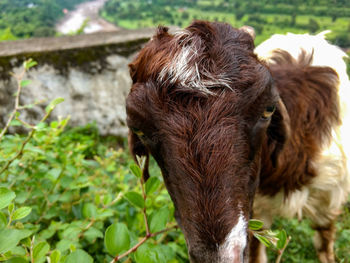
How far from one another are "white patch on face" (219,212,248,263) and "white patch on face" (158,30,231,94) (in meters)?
0.77

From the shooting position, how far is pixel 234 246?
4.85 ft

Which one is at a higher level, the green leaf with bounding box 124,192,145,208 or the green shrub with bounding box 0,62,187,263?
the green leaf with bounding box 124,192,145,208

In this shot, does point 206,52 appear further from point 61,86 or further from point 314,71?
point 61,86

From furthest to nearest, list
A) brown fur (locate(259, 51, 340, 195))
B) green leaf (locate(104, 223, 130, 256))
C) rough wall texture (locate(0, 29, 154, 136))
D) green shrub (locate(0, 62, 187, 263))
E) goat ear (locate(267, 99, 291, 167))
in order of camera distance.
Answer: rough wall texture (locate(0, 29, 154, 136))
brown fur (locate(259, 51, 340, 195))
goat ear (locate(267, 99, 291, 167))
green shrub (locate(0, 62, 187, 263))
green leaf (locate(104, 223, 130, 256))

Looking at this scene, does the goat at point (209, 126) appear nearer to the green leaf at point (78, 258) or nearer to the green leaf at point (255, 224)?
the green leaf at point (255, 224)

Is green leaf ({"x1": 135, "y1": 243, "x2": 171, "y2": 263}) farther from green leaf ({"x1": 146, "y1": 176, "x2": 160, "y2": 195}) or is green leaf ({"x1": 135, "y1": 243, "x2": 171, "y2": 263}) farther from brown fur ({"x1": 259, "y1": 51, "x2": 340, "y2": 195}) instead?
brown fur ({"x1": 259, "y1": 51, "x2": 340, "y2": 195})

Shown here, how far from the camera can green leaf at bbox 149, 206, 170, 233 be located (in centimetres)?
175

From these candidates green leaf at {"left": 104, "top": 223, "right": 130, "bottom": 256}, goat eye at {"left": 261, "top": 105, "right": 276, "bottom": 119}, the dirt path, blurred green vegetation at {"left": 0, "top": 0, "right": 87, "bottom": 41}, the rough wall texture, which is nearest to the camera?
green leaf at {"left": 104, "top": 223, "right": 130, "bottom": 256}

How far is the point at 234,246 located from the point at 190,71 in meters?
1.00

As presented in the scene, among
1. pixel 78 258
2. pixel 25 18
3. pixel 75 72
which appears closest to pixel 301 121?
pixel 78 258

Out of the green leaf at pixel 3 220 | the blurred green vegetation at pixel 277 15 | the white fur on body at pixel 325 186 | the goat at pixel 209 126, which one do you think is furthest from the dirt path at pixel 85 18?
the green leaf at pixel 3 220

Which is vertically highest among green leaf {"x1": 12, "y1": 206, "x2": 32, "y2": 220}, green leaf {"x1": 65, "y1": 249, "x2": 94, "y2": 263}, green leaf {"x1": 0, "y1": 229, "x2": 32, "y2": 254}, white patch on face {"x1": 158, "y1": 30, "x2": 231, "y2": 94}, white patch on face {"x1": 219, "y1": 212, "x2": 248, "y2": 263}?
white patch on face {"x1": 158, "y1": 30, "x2": 231, "y2": 94}

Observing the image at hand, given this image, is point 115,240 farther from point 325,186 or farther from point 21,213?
point 325,186

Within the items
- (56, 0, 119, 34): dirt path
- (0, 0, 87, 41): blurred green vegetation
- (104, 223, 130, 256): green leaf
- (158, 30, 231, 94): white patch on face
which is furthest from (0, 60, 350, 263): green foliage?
(56, 0, 119, 34): dirt path
